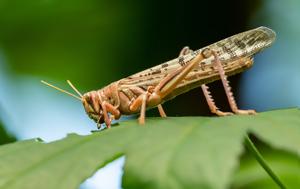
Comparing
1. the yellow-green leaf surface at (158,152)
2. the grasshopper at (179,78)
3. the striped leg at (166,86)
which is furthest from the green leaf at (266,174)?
the yellow-green leaf surface at (158,152)

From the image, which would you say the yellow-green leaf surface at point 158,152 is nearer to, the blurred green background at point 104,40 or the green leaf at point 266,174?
the green leaf at point 266,174

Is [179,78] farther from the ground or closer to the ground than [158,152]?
closer to the ground

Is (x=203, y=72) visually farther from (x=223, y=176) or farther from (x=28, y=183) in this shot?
(x=223, y=176)

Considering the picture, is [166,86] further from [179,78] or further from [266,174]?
[266,174]

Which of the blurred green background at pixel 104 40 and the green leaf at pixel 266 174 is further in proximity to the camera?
the blurred green background at pixel 104 40

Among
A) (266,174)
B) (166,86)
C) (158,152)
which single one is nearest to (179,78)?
(166,86)

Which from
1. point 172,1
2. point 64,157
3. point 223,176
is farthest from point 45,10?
point 223,176
